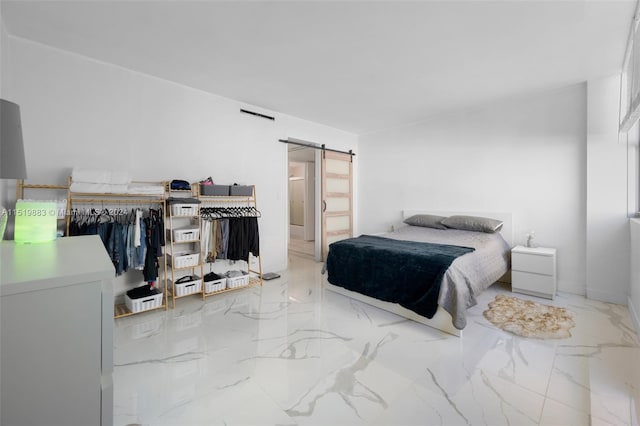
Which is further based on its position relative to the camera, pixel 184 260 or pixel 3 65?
pixel 184 260

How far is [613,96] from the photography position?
10.2ft

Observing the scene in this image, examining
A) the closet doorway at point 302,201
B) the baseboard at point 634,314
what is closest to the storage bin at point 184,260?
the closet doorway at point 302,201

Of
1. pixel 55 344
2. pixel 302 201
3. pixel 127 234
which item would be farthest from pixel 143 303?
pixel 302 201

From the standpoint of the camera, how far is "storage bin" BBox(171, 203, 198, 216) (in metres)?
3.10

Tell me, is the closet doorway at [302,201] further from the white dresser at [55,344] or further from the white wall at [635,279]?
the white dresser at [55,344]

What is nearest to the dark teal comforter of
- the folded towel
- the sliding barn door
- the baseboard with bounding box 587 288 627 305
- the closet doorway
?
the baseboard with bounding box 587 288 627 305

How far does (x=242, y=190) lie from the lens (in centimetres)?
368

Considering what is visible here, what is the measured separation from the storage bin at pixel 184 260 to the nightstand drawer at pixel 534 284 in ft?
12.6

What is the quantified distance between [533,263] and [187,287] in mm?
4055

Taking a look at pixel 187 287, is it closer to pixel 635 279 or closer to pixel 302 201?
pixel 635 279

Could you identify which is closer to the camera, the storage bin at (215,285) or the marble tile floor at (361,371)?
the marble tile floor at (361,371)

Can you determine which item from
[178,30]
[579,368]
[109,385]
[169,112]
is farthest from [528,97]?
[109,385]

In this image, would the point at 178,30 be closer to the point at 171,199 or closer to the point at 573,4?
the point at 171,199

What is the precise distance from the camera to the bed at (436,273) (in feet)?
8.08
